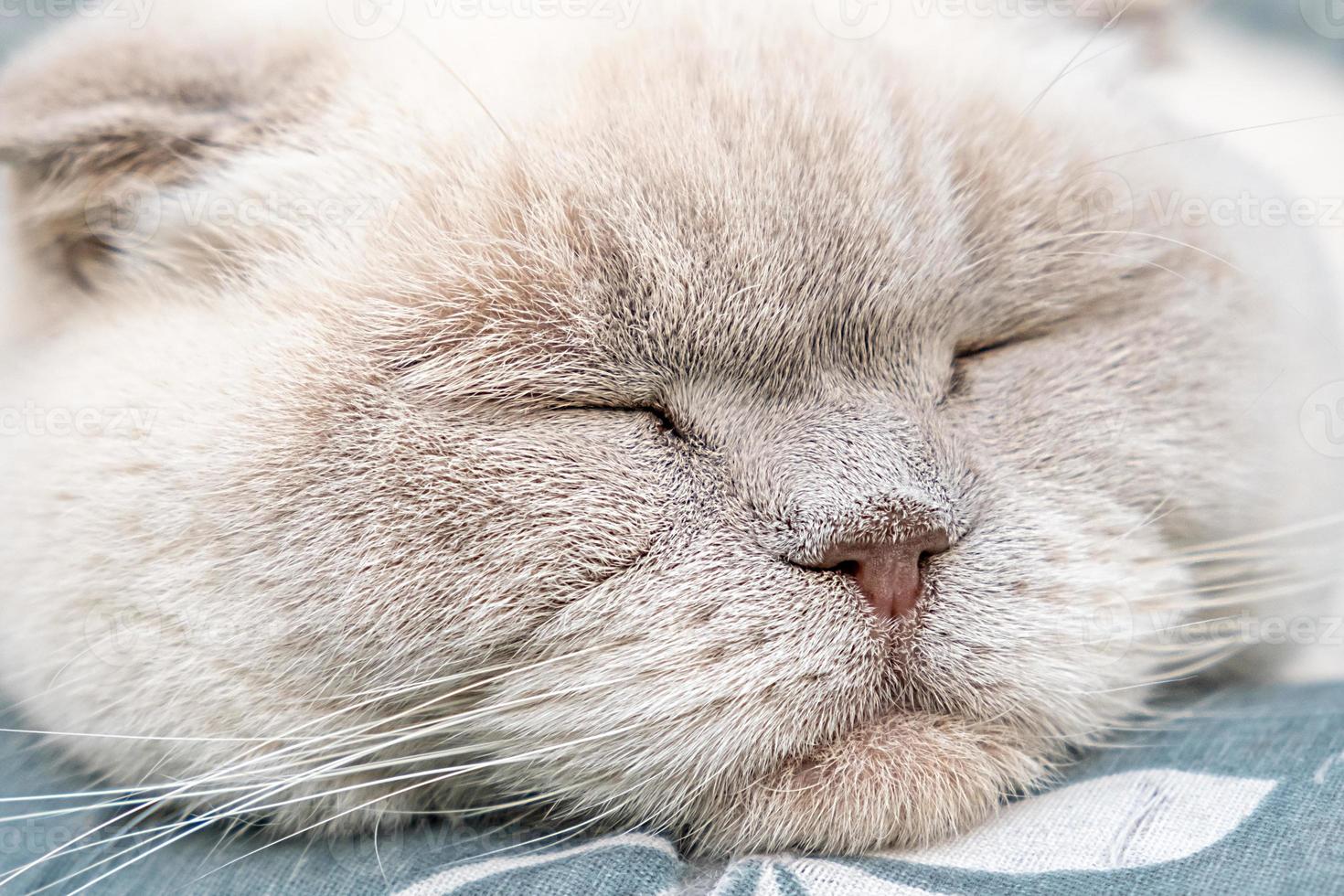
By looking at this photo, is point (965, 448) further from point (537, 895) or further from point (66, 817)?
point (66, 817)

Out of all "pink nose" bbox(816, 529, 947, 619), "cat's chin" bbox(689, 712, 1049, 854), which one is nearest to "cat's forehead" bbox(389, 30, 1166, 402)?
"pink nose" bbox(816, 529, 947, 619)

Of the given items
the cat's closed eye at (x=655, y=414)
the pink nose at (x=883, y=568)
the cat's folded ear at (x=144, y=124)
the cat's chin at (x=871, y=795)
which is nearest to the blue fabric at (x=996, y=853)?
the cat's chin at (x=871, y=795)

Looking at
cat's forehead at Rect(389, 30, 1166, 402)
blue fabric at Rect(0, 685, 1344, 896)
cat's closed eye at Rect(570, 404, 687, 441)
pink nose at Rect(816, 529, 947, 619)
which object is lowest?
blue fabric at Rect(0, 685, 1344, 896)

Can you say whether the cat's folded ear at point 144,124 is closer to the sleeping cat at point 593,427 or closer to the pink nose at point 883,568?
the sleeping cat at point 593,427

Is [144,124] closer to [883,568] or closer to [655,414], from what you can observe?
[655,414]

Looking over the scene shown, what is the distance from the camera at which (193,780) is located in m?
0.89

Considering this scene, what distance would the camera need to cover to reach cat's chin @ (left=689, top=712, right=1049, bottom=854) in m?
0.85

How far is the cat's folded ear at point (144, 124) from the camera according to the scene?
991 mm

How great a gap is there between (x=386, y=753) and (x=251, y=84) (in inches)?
26.8

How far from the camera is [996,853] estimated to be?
85 centimetres

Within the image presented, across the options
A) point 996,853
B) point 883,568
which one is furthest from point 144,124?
point 996,853

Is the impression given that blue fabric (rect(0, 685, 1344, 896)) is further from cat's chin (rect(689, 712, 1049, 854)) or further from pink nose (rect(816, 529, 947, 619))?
pink nose (rect(816, 529, 947, 619))

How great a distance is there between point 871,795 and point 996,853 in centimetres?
11

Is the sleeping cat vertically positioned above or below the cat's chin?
above
